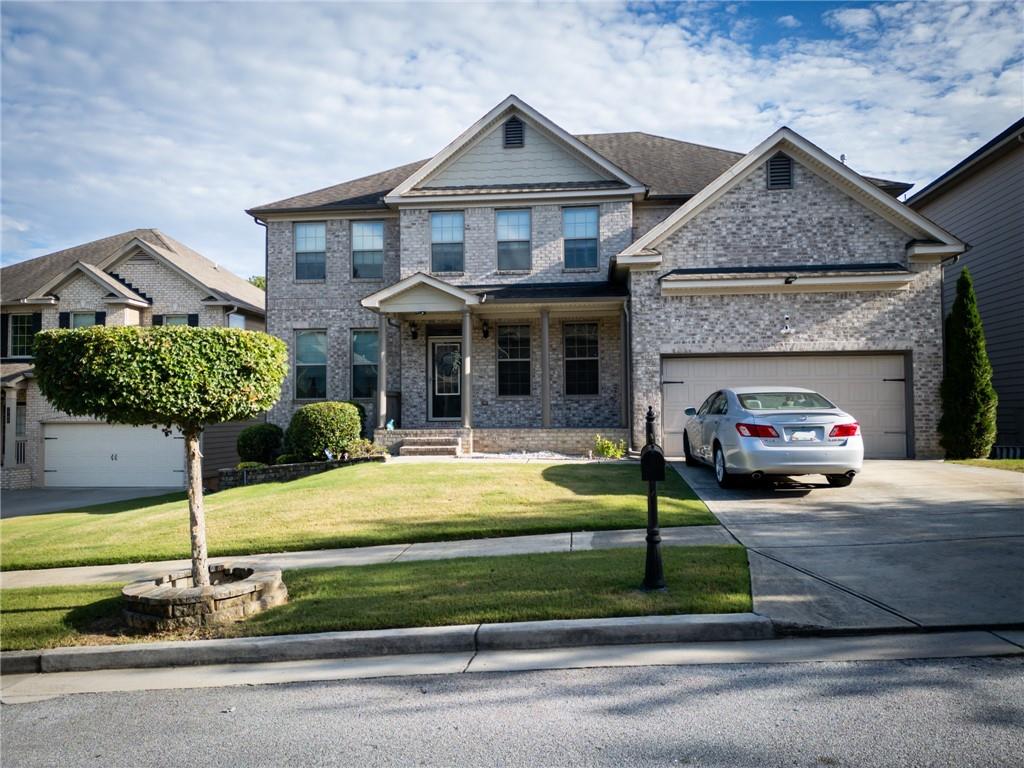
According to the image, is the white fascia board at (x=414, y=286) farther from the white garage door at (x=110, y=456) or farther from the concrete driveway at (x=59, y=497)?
the white garage door at (x=110, y=456)

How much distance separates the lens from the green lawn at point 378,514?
8984 millimetres

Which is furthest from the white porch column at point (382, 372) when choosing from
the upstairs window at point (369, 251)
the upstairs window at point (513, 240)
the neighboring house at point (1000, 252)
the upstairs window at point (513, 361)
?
the neighboring house at point (1000, 252)

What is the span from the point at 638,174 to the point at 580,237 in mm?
2873

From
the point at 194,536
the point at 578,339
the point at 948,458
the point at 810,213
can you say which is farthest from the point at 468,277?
the point at 194,536

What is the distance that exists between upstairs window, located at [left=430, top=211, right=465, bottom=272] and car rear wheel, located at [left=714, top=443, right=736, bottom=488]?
35.1 feet

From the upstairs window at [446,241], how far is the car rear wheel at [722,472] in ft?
35.1

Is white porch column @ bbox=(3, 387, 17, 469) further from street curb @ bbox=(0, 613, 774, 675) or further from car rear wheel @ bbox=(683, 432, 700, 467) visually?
car rear wheel @ bbox=(683, 432, 700, 467)

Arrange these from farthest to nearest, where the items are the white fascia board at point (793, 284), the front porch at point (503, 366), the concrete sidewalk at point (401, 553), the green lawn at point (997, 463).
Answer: the front porch at point (503, 366) < the white fascia board at point (793, 284) < the green lawn at point (997, 463) < the concrete sidewalk at point (401, 553)

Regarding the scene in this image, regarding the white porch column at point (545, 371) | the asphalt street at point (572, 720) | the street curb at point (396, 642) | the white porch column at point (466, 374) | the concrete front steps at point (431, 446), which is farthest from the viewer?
the white porch column at point (466, 374)

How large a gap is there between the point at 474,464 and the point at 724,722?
1109 centimetres

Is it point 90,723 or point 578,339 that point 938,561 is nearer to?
point 90,723

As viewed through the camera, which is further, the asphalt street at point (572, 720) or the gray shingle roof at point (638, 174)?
the gray shingle roof at point (638, 174)

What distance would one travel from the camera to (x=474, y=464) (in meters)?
14.7

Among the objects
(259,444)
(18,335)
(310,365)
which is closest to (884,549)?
(259,444)
